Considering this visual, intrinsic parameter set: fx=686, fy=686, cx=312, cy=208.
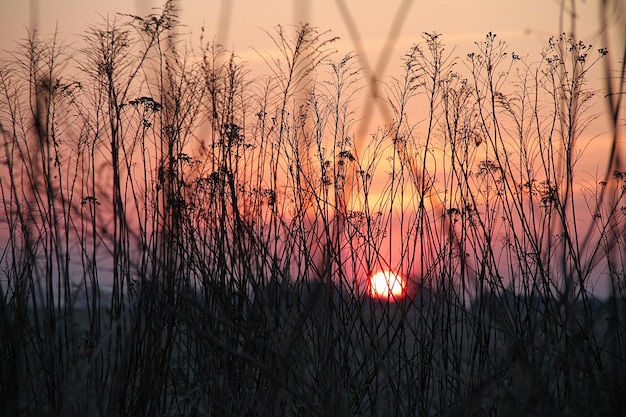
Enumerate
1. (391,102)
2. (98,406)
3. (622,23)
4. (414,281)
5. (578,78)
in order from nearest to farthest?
(622,23) → (98,406) → (578,78) → (414,281) → (391,102)

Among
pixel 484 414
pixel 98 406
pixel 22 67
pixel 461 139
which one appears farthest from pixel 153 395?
pixel 461 139

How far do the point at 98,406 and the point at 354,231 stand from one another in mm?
1048

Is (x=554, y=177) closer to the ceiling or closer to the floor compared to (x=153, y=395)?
closer to the ceiling

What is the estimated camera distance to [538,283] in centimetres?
237

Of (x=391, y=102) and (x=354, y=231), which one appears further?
(x=391, y=102)

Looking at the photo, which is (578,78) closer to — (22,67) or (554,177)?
(554,177)

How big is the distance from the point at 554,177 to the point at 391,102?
0.64 metres

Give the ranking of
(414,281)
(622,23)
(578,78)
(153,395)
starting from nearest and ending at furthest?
(622,23), (153,395), (578,78), (414,281)

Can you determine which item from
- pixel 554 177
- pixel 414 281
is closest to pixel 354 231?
pixel 414 281

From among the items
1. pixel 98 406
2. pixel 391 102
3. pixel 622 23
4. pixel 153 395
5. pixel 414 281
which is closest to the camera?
pixel 622 23

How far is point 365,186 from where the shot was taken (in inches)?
102

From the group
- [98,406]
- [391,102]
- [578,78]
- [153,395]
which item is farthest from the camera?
[391,102]

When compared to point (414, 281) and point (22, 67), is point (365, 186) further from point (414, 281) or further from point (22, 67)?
point (22, 67)

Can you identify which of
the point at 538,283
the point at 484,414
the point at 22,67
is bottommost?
the point at 484,414
